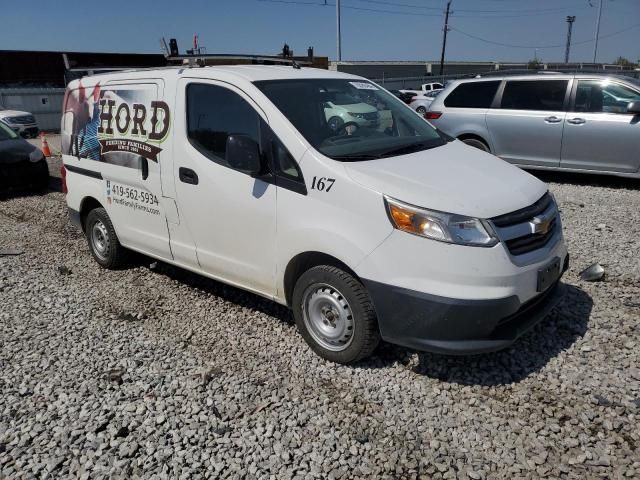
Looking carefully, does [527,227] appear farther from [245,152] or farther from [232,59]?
[232,59]

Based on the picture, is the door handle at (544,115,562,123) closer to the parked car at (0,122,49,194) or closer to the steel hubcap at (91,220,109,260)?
the steel hubcap at (91,220,109,260)

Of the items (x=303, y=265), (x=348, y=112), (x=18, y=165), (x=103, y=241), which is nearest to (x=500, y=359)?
(x=303, y=265)

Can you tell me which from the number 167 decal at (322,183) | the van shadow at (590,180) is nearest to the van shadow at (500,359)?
the number 167 decal at (322,183)

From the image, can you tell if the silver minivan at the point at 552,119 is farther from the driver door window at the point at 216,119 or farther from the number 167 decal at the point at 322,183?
the number 167 decal at the point at 322,183

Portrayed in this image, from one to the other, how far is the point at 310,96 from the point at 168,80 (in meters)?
1.25

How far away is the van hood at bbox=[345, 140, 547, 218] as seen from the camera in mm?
2998

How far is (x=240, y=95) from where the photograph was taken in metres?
3.77

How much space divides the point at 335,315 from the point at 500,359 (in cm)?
118

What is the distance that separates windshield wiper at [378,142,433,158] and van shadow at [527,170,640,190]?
5.85 m

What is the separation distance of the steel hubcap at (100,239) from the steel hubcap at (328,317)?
2.75 meters

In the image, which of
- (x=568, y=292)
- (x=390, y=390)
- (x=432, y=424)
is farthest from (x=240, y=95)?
(x=568, y=292)

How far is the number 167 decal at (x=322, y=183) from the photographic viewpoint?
323 centimetres

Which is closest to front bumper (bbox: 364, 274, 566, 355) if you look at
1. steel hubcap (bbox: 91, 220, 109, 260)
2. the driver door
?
the driver door

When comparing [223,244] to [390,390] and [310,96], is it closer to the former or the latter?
[310,96]
